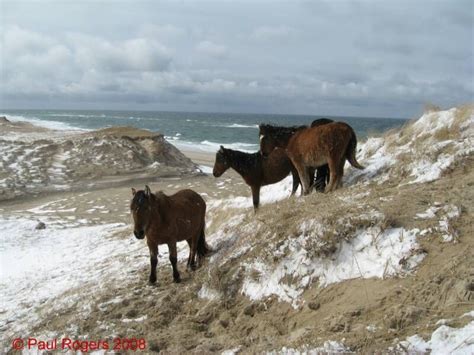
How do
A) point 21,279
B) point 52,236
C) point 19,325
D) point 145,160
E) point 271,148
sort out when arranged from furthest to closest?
point 145,160 < point 52,236 < point 271,148 < point 21,279 < point 19,325

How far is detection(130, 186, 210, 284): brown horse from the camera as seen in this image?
7004 millimetres

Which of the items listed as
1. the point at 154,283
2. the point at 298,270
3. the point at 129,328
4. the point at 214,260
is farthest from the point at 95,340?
the point at 298,270

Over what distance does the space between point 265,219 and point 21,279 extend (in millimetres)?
5925

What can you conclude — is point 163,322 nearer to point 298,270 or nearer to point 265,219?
point 298,270

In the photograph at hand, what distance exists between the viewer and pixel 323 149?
372 inches

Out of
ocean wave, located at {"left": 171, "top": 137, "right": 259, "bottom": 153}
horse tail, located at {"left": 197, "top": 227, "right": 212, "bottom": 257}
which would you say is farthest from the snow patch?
ocean wave, located at {"left": 171, "top": 137, "right": 259, "bottom": 153}

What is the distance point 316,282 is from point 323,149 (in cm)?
415

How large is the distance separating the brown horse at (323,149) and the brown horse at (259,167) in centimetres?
53

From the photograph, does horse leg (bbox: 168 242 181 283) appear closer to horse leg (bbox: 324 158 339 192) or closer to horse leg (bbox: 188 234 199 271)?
horse leg (bbox: 188 234 199 271)

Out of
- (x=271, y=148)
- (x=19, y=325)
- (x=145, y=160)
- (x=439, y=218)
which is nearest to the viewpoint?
(x=439, y=218)

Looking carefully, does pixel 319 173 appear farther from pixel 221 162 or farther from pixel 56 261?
pixel 56 261

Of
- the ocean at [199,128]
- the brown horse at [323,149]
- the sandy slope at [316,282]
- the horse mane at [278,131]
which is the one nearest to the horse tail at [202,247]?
the sandy slope at [316,282]

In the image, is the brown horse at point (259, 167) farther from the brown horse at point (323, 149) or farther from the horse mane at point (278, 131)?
the brown horse at point (323, 149)

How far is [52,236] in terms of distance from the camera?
46.2 ft
